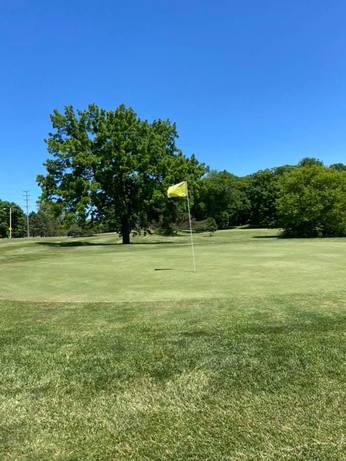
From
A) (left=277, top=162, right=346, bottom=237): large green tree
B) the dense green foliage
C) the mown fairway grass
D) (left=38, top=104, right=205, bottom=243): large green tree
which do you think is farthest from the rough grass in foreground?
the dense green foliage

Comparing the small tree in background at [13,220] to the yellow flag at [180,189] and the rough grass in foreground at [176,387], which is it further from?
the rough grass in foreground at [176,387]

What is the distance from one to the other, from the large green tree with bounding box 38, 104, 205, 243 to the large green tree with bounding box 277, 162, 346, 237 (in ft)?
34.9

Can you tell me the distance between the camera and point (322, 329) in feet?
21.5

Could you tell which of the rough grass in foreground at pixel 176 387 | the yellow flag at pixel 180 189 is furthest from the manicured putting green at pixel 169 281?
the yellow flag at pixel 180 189

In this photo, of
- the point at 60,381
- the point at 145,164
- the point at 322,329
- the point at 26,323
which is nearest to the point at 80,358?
the point at 60,381

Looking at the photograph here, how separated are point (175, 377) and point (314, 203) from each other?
39147 millimetres

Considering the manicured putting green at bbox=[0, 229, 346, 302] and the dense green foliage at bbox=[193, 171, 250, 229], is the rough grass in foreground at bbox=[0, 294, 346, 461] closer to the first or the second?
the manicured putting green at bbox=[0, 229, 346, 302]

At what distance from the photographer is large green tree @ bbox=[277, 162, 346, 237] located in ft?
136

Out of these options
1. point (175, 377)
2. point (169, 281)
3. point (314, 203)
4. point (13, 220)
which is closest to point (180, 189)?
point (169, 281)

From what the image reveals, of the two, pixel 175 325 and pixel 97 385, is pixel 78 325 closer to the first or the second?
pixel 175 325

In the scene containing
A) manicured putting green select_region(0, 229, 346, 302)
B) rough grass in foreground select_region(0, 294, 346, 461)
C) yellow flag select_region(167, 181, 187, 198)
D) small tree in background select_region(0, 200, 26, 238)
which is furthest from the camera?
small tree in background select_region(0, 200, 26, 238)

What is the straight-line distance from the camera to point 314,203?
41.5 meters

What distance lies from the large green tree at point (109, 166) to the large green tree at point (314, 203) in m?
10.7

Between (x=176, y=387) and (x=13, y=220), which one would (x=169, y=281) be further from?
(x=13, y=220)
